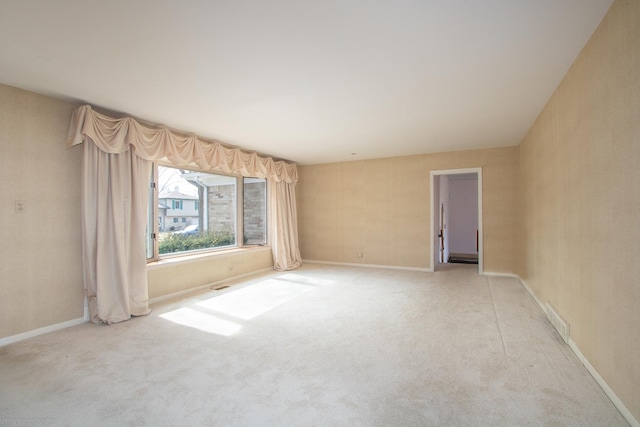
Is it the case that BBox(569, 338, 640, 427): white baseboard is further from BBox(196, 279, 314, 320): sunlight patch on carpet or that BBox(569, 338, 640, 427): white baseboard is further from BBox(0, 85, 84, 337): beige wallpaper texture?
BBox(0, 85, 84, 337): beige wallpaper texture

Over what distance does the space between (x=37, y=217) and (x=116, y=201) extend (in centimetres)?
72

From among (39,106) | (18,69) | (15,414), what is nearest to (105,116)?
(39,106)

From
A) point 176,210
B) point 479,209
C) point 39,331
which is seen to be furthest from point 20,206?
point 479,209

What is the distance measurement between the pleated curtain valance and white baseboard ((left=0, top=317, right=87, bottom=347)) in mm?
1987

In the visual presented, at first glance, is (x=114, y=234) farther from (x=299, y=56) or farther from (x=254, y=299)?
(x=299, y=56)

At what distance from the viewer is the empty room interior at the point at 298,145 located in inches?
73.4

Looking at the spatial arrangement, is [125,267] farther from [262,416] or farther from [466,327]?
[466,327]

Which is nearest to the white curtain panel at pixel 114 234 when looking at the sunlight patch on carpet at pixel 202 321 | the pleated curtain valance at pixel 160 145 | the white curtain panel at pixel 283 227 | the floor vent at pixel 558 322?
the pleated curtain valance at pixel 160 145

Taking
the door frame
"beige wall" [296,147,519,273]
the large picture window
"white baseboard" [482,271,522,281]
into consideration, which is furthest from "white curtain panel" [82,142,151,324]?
"white baseboard" [482,271,522,281]

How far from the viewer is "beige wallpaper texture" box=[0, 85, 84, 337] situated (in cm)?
288

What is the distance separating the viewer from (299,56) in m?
2.40

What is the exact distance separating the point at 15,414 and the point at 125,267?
186 centimetres

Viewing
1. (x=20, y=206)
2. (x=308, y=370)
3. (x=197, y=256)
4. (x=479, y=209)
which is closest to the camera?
(x=308, y=370)

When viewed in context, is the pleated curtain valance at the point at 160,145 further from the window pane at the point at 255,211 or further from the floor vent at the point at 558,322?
the floor vent at the point at 558,322
